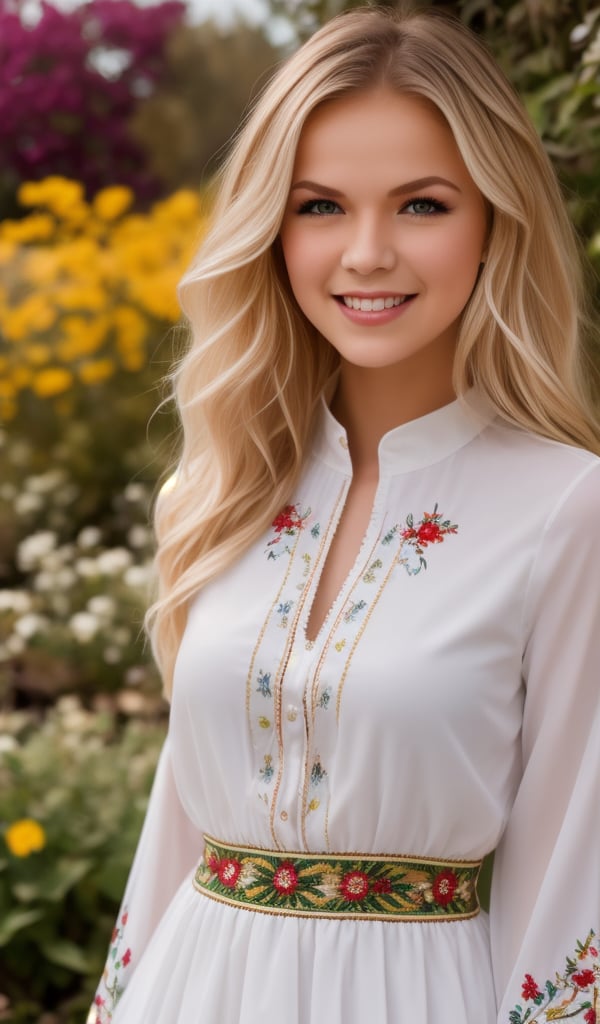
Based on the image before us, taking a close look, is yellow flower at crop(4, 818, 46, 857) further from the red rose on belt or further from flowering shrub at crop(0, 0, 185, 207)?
flowering shrub at crop(0, 0, 185, 207)

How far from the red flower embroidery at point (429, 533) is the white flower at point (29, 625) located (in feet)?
7.06

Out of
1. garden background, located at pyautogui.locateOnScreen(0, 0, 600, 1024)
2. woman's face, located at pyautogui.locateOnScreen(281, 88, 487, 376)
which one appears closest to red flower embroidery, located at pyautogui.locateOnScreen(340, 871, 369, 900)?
woman's face, located at pyautogui.locateOnScreen(281, 88, 487, 376)

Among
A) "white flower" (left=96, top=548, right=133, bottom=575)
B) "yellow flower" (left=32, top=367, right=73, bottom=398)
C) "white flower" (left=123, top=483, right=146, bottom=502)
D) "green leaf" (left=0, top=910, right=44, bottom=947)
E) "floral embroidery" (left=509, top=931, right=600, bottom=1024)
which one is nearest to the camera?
"floral embroidery" (left=509, top=931, right=600, bottom=1024)

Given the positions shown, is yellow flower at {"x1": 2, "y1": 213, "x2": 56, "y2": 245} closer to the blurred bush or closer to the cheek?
the blurred bush

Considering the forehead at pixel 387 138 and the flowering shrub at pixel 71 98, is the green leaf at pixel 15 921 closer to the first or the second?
the forehead at pixel 387 138

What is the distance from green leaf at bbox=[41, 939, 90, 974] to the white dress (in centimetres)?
114

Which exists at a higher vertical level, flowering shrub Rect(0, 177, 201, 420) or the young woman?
flowering shrub Rect(0, 177, 201, 420)

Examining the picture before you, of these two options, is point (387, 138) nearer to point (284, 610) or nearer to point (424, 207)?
point (424, 207)

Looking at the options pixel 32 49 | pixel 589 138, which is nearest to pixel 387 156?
pixel 589 138

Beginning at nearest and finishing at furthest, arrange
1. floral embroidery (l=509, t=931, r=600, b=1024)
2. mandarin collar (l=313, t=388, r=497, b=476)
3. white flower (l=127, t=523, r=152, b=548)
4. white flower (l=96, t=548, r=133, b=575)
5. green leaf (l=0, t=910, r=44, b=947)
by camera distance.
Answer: floral embroidery (l=509, t=931, r=600, b=1024), mandarin collar (l=313, t=388, r=497, b=476), green leaf (l=0, t=910, r=44, b=947), white flower (l=96, t=548, r=133, b=575), white flower (l=127, t=523, r=152, b=548)

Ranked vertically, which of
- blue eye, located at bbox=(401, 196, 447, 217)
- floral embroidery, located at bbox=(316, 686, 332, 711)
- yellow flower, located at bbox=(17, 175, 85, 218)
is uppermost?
yellow flower, located at bbox=(17, 175, 85, 218)

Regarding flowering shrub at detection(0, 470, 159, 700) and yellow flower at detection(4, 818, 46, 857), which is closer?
yellow flower at detection(4, 818, 46, 857)

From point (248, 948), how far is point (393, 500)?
1.93 ft

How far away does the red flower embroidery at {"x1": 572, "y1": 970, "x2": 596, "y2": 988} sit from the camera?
1.59 metres
